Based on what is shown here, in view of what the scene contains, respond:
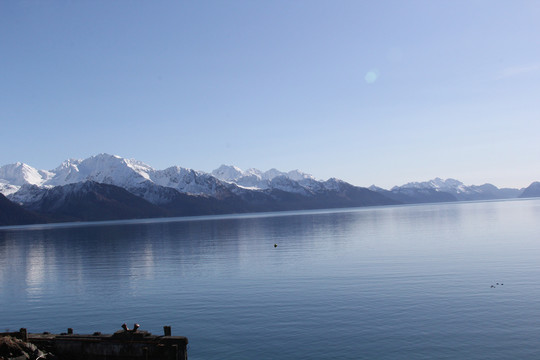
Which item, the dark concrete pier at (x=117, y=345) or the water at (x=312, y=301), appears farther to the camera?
the water at (x=312, y=301)

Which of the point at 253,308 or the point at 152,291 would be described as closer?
the point at 253,308

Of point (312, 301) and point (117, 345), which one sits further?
point (312, 301)

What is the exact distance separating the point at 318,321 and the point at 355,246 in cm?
6036

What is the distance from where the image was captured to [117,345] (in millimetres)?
29031

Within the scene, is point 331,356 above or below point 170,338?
below

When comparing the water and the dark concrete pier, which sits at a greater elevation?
the dark concrete pier

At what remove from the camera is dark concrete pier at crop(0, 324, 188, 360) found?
2795cm

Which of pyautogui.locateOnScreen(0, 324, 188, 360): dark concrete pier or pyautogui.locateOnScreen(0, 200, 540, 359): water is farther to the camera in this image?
pyautogui.locateOnScreen(0, 200, 540, 359): water

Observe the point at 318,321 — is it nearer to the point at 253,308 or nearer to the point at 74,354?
A: the point at 253,308

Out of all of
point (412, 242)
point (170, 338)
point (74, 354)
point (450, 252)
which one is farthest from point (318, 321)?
point (412, 242)

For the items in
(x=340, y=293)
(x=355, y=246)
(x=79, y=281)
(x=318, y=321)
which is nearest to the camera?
(x=318, y=321)

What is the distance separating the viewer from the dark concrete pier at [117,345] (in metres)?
28.0

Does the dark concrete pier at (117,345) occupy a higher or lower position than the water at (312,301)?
higher

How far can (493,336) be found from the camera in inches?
1280
